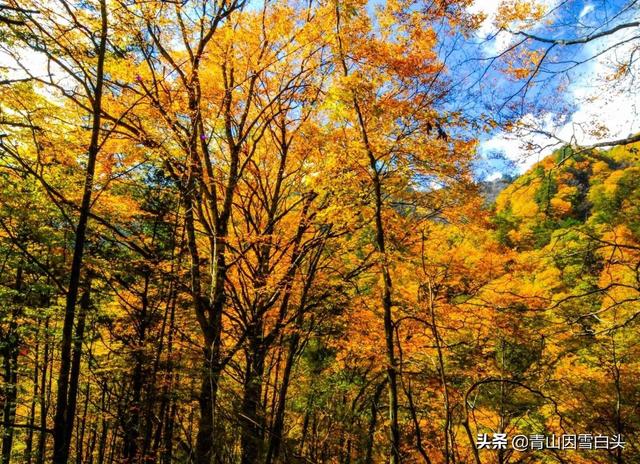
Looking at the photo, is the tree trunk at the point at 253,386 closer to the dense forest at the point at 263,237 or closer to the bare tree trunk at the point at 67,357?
the dense forest at the point at 263,237

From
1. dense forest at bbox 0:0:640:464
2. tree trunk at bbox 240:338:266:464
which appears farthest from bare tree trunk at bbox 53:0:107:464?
tree trunk at bbox 240:338:266:464

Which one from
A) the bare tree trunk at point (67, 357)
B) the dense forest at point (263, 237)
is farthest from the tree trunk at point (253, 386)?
the bare tree trunk at point (67, 357)

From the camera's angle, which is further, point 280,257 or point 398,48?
point 280,257

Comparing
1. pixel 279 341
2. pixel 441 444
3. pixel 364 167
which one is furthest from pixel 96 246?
pixel 441 444

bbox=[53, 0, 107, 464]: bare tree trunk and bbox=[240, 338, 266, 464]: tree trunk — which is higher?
bbox=[53, 0, 107, 464]: bare tree trunk

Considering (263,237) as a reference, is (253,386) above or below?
below

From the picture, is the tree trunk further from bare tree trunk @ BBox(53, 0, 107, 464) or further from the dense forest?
bare tree trunk @ BBox(53, 0, 107, 464)

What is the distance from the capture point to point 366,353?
9602mm

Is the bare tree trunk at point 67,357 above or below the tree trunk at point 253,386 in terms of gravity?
above

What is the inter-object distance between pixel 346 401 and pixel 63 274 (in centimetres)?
1118

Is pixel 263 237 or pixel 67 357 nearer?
pixel 67 357

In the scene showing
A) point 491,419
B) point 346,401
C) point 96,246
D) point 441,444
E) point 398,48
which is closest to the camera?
point 398,48

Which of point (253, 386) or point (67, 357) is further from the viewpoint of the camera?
point (253, 386)

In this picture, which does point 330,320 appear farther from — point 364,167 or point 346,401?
point 346,401
